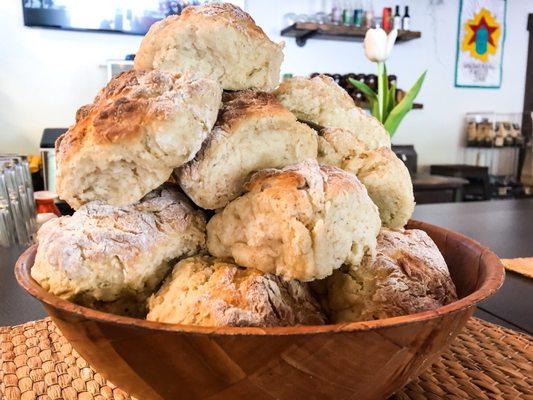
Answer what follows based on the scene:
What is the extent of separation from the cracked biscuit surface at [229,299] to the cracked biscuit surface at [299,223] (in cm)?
2

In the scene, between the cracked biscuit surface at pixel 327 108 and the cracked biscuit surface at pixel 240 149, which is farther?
the cracked biscuit surface at pixel 327 108

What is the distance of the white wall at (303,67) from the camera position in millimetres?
3389

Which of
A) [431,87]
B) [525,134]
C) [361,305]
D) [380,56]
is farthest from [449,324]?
[525,134]

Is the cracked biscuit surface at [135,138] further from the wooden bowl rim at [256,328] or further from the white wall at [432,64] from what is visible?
the white wall at [432,64]

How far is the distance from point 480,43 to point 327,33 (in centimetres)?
168

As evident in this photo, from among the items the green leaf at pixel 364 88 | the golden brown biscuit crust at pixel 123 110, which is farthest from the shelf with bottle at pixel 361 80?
the golden brown biscuit crust at pixel 123 110

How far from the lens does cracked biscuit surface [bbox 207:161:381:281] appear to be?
46 cm

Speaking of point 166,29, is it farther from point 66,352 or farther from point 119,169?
point 66,352

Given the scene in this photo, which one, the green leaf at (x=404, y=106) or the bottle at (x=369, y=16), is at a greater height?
the bottle at (x=369, y=16)

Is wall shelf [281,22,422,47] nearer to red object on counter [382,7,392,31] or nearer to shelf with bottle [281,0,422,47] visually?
shelf with bottle [281,0,422,47]

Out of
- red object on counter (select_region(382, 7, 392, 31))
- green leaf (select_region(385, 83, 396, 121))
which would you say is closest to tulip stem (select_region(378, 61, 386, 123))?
green leaf (select_region(385, 83, 396, 121))

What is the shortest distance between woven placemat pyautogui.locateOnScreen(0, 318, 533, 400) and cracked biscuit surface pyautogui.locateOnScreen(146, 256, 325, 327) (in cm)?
16

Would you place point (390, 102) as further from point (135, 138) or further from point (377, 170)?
point (135, 138)

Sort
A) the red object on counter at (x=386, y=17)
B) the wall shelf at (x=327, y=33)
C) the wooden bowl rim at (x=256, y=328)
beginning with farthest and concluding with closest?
1. the red object on counter at (x=386, y=17)
2. the wall shelf at (x=327, y=33)
3. the wooden bowl rim at (x=256, y=328)
